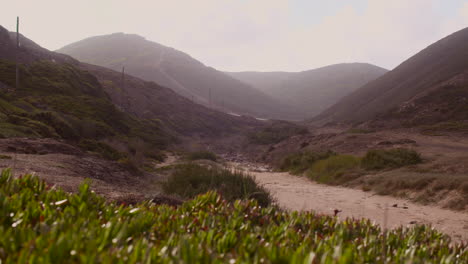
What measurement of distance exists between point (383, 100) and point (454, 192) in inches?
1977

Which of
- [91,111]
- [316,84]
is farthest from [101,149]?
[316,84]

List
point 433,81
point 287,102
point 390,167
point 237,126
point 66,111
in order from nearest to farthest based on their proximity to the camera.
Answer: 1. point 390,167
2. point 66,111
3. point 433,81
4. point 237,126
5. point 287,102

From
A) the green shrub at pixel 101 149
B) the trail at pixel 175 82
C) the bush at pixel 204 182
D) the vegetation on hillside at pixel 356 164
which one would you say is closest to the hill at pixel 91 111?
the green shrub at pixel 101 149

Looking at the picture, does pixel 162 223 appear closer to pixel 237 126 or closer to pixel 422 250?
pixel 422 250

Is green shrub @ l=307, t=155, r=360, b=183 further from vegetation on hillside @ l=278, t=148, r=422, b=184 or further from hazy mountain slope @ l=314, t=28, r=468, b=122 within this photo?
hazy mountain slope @ l=314, t=28, r=468, b=122

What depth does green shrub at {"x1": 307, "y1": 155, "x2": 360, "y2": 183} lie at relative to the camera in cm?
1434

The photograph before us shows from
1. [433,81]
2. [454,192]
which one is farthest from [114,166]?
[433,81]

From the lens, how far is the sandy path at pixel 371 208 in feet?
22.9

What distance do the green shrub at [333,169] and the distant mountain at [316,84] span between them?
306 feet

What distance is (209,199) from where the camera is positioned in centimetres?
334

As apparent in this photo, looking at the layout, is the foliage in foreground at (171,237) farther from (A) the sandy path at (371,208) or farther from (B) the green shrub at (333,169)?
(B) the green shrub at (333,169)

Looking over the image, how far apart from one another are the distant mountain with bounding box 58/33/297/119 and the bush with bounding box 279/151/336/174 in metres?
64.4

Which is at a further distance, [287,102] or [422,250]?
[287,102]

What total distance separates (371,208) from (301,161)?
1025 centimetres
